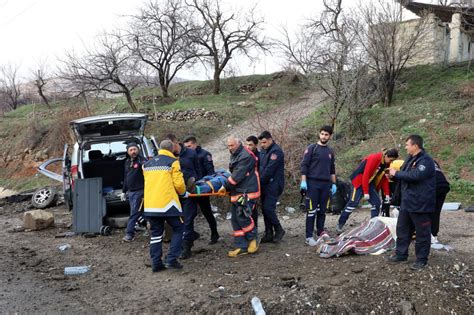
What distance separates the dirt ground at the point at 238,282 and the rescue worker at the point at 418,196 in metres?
0.27

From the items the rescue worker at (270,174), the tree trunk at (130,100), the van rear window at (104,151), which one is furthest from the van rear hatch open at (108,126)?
the tree trunk at (130,100)

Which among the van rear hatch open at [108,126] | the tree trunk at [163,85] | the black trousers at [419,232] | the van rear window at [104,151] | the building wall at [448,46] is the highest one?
the building wall at [448,46]

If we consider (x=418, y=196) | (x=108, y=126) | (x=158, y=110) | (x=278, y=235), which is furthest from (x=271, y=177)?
(x=158, y=110)

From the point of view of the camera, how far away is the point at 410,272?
4.93 metres

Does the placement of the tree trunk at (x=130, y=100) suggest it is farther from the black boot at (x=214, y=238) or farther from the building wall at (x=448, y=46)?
the black boot at (x=214, y=238)

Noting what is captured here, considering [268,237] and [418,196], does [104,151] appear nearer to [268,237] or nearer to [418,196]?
[268,237]

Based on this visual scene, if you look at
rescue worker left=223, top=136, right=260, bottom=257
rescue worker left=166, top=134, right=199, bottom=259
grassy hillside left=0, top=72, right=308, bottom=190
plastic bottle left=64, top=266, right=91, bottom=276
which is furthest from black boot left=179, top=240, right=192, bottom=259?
grassy hillside left=0, top=72, right=308, bottom=190

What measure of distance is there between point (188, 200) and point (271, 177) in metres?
1.30

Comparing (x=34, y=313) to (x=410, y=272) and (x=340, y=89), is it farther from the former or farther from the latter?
(x=340, y=89)

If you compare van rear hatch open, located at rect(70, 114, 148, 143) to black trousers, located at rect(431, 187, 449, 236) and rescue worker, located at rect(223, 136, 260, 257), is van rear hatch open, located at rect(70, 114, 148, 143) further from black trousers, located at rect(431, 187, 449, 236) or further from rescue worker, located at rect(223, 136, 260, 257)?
black trousers, located at rect(431, 187, 449, 236)

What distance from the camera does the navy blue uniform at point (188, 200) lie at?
647 centimetres

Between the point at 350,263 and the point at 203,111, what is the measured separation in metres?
19.7

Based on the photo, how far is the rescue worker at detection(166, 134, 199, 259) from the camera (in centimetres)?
637

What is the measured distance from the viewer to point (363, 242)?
5.91 m
